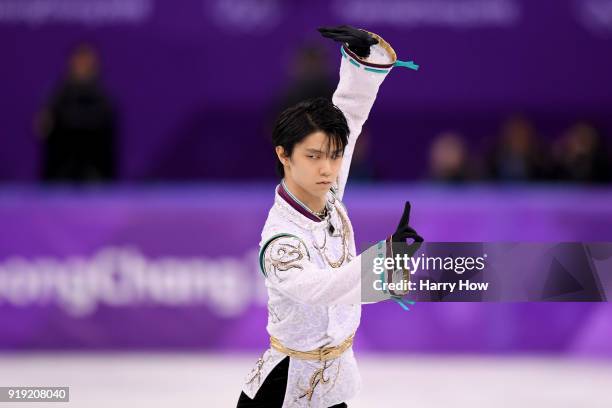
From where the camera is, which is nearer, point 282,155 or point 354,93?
point 282,155

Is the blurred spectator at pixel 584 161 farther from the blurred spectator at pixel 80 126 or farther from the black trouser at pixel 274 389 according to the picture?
the black trouser at pixel 274 389

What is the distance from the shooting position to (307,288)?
11.2ft

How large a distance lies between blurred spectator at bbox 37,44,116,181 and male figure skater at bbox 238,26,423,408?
20.1 ft

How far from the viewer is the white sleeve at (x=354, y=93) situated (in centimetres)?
396

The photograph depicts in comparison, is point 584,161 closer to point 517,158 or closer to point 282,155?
point 517,158

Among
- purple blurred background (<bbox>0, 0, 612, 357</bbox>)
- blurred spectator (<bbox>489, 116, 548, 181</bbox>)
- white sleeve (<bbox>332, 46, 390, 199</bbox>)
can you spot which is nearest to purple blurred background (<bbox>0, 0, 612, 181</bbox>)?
purple blurred background (<bbox>0, 0, 612, 357</bbox>)

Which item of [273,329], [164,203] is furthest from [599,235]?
[273,329]

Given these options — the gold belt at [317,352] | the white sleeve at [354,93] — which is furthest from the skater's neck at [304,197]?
the gold belt at [317,352]

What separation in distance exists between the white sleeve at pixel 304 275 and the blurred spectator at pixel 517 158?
6.41 m

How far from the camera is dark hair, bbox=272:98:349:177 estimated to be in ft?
11.9

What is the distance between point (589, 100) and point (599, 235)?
4.05 meters

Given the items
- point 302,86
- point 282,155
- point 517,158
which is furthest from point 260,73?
point 282,155

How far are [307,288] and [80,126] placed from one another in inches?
269

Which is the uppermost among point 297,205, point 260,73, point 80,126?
point 260,73
